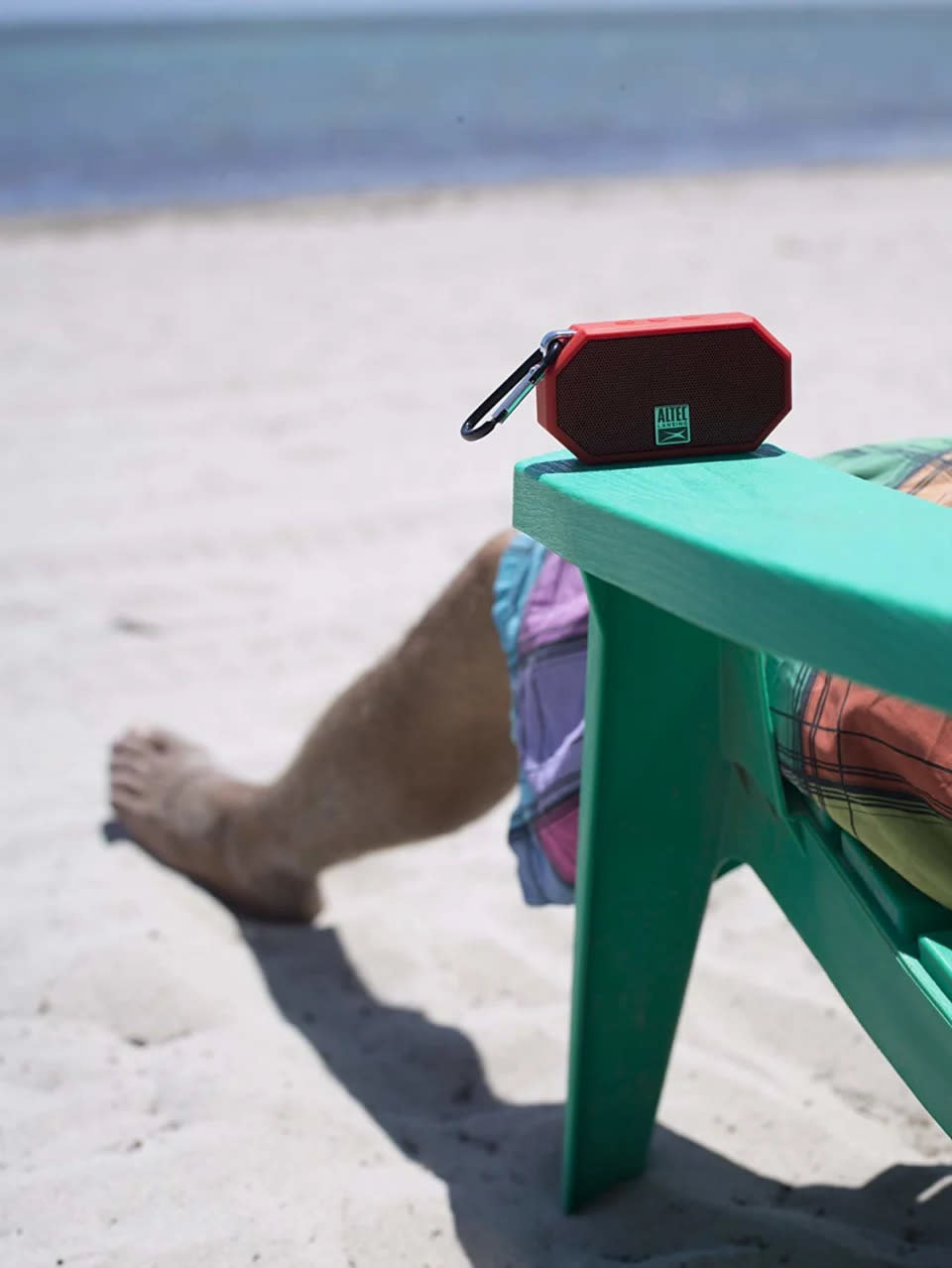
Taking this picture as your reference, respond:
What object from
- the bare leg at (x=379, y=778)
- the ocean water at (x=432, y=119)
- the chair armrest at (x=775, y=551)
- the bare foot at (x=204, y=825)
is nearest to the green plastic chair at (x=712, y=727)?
the chair armrest at (x=775, y=551)

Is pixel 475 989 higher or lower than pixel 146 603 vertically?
lower

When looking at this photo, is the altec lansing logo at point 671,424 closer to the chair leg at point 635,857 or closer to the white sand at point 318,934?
the chair leg at point 635,857

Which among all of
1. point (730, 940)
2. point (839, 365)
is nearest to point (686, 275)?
point (839, 365)

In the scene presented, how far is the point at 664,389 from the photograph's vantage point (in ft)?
3.26

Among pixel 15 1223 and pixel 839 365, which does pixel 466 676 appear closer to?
pixel 15 1223

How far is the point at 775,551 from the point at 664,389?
25cm

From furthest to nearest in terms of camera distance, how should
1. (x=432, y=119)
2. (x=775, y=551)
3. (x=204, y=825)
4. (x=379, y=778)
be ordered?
(x=432, y=119)
(x=204, y=825)
(x=379, y=778)
(x=775, y=551)

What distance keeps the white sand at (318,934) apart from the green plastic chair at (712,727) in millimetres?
178

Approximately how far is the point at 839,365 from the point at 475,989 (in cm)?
312

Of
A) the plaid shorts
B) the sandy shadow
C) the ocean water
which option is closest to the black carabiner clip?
the plaid shorts

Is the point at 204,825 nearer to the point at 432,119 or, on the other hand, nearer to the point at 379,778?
the point at 379,778

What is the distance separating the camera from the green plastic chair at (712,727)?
2.45ft

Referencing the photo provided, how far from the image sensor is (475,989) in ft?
5.90

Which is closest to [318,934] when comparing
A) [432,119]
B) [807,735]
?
[807,735]
